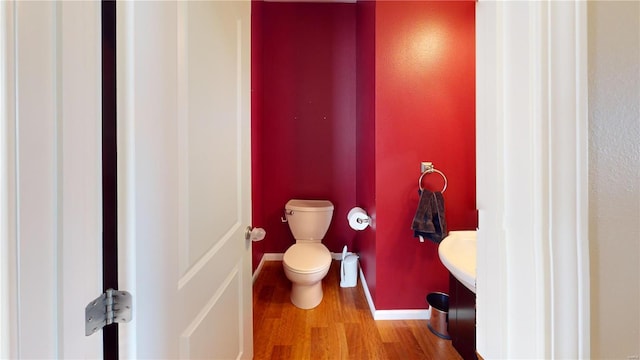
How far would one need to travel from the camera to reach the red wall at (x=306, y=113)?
9.75ft

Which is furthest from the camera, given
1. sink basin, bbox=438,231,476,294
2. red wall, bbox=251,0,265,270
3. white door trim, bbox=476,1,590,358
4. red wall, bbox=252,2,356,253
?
red wall, bbox=252,2,356,253

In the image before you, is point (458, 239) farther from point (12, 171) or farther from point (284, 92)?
point (284, 92)

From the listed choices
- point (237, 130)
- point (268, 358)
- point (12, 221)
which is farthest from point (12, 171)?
point (268, 358)

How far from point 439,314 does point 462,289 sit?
1.97 feet

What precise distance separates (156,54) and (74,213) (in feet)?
1.28

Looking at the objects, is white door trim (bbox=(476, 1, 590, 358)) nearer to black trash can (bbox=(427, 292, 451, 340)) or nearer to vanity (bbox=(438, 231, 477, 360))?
vanity (bbox=(438, 231, 477, 360))

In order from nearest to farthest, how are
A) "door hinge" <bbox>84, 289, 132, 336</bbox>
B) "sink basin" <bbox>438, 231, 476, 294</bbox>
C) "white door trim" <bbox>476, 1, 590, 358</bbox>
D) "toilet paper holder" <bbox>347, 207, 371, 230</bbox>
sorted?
"white door trim" <bbox>476, 1, 590, 358</bbox>
"door hinge" <bbox>84, 289, 132, 336</bbox>
"sink basin" <bbox>438, 231, 476, 294</bbox>
"toilet paper holder" <bbox>347, 207, 371, 230</bbox>

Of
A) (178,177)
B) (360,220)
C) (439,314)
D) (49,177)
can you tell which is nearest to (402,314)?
(439,314)

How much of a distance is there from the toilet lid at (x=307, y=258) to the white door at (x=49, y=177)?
1588mm

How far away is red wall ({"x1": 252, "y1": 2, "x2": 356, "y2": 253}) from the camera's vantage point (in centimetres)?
297

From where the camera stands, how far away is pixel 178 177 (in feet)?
2.54

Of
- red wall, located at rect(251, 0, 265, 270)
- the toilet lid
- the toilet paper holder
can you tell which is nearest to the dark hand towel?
the toilet paper holder

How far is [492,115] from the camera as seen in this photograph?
0.40m

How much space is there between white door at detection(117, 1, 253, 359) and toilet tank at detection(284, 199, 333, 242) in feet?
4.79
